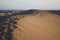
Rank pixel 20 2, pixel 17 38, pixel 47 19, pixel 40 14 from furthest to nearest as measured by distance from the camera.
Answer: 1. pixel 20 2
2. pixel 40 14
3. pixel 47 19
4. pixel 17 38

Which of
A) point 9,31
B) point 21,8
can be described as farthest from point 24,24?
point 21,8

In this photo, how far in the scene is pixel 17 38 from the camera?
1.17 metres

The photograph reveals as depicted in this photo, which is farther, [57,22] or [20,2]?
[20,2]

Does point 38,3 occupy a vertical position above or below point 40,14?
above

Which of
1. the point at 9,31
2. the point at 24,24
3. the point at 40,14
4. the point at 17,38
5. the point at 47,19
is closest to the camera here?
the point at 17,38

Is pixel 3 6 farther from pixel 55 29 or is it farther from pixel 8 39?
pixel 55 29

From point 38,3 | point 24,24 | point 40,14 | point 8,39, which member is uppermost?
point 38,3

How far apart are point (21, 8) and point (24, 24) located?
1.95 feet

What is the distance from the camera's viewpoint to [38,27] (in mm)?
1380

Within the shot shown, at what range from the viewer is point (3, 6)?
195 centimetres

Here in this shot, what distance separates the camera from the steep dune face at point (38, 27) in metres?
1.21

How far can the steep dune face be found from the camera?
121cm

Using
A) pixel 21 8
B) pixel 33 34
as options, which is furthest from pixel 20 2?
pixel 33 34

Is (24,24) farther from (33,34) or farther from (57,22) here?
(57,22)
